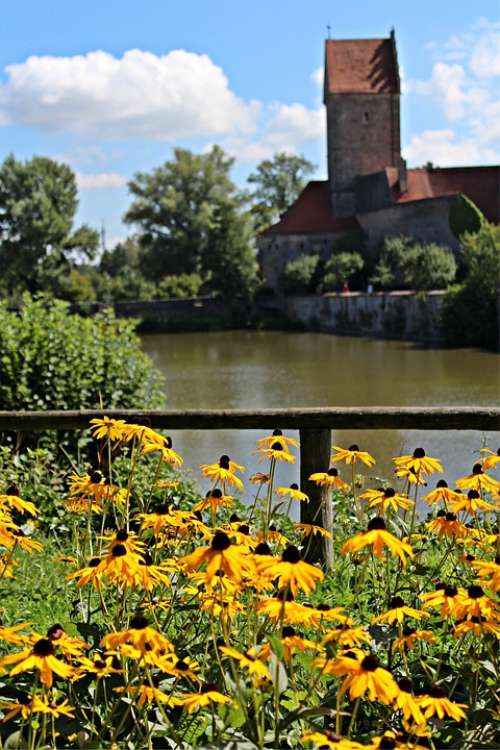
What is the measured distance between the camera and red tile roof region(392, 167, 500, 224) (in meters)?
53.9

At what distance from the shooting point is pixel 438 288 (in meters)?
45.3

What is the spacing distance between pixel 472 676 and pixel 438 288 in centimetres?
4378

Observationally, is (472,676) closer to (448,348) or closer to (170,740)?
(170,740)

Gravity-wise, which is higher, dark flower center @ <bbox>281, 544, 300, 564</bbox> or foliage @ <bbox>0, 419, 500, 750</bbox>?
dark flower center @ <bbox>281, 544, 300, 564</bbox>

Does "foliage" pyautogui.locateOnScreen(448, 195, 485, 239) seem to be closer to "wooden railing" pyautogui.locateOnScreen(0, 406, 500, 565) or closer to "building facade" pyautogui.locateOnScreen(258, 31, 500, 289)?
"building facade" pyautogui.locateOnScreen(258, 31, 500, 289)

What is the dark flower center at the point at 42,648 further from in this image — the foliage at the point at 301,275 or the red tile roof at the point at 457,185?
the foliage at the point at 301,275

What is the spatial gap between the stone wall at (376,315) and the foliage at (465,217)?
23.0 feet

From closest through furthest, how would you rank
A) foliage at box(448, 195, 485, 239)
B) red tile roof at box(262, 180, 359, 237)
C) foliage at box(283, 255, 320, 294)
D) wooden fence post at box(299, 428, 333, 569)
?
1. wooden fence post at box(299, 428, 333, 569)
2. foliage at box(448, 195, 485, 239)
3. foliage at box(283, 255, 320, 294)
4. red tile roof at box(262, 180, 359, 237)

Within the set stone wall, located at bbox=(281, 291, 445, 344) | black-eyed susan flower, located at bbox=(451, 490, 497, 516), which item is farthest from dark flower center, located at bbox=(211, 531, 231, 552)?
stone wall, located at bbox=(281, 291, 445, 344)

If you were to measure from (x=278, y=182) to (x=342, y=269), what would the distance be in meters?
23.6

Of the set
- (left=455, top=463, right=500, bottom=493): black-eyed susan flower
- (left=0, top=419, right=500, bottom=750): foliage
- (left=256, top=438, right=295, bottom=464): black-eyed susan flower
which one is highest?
(left=256, top=438, right=295, bottom=464): black-eyed susan flower

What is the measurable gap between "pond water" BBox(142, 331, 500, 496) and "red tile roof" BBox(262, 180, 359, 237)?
688 inches

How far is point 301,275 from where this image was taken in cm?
5766

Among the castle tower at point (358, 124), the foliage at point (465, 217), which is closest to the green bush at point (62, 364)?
Result: the foliage at point (465, 217)
